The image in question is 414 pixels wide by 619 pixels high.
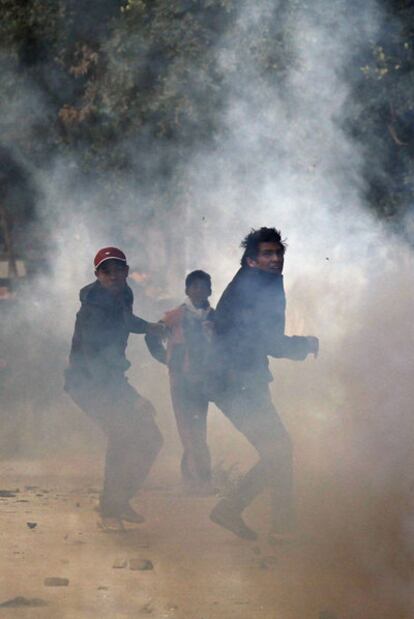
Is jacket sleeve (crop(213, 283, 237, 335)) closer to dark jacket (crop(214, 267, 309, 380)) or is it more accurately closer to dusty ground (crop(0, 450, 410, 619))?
dark jacket (crop(214, 267, 309, 380))

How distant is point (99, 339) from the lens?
6812 millimetres

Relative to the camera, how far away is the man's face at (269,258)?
6438mm

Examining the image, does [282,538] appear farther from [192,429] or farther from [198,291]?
[198,291]

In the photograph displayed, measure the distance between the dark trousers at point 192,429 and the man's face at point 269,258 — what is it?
1.84 meters

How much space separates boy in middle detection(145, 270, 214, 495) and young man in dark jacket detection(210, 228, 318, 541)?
151cm

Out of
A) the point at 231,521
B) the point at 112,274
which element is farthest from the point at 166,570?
the point at 112,274

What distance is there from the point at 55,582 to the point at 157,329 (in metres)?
2.31

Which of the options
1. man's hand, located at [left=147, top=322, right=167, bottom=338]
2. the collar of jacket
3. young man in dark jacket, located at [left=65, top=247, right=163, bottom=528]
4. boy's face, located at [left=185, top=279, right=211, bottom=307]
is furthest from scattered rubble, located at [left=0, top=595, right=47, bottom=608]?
boy's face, located at [left=185, top=279, right=211, bottom=307]

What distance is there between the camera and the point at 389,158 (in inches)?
454

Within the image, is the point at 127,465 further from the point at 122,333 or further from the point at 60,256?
the point at 60,256

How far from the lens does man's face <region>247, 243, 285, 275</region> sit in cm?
644

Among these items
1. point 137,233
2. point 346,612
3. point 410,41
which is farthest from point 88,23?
point 346,612

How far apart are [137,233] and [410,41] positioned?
781cm

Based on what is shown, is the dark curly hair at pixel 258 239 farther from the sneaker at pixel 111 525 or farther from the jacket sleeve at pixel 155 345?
the sneaker at pixel 111 525
